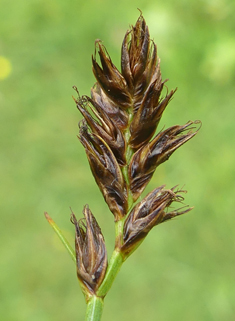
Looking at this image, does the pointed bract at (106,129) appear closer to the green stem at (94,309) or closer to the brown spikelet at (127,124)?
the brown spikelet at (127,124)

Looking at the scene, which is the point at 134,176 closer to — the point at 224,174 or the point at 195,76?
the point at 224,174

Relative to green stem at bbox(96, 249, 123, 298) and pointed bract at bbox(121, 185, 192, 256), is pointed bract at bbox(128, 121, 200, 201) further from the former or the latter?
green stem at bbox(96, 249, 123, 298)

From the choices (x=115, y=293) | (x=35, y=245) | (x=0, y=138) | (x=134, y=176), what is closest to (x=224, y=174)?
(x=115, y=293)

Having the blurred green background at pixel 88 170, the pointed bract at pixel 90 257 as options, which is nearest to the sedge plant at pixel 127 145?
the pointed bract at pixel 90 257

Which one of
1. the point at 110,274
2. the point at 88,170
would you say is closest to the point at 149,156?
the point at 110,274

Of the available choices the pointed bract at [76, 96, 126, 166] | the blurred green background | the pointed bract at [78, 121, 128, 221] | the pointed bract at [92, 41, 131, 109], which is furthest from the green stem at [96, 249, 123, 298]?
the blurred green background

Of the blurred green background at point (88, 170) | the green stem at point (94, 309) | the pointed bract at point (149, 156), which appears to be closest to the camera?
the green stem at point (94, 309)
